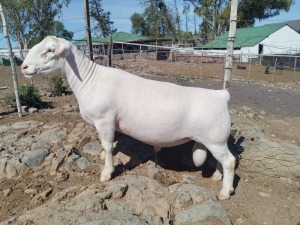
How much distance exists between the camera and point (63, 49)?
13.4 ft

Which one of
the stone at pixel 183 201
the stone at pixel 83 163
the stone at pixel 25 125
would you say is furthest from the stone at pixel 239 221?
the stone at pixel 25 125

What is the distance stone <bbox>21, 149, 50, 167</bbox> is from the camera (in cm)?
499

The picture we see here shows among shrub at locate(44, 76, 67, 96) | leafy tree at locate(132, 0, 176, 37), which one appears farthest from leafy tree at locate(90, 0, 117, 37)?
shrub at locate(44, 76, 67, 96)

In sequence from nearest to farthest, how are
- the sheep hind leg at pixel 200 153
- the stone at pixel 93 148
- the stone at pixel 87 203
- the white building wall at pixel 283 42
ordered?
the stone at pixel 87 203
the sheep hind leg at pixel 200 153
the stone at pixel 93 148
the white building wall at pixel 283 42

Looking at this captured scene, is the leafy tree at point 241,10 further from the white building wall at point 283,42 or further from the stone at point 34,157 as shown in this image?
the stone at point 34,157

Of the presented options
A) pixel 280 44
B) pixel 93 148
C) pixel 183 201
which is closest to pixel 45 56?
pixel 93 148

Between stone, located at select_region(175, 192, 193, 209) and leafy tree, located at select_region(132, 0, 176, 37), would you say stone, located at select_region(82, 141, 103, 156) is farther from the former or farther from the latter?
leafy tree, located at select_region(132, 0, 176, 37)

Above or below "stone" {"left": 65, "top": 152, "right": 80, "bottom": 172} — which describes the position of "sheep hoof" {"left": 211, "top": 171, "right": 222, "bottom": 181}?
below

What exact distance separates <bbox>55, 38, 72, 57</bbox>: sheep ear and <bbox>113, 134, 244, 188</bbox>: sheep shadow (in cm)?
190

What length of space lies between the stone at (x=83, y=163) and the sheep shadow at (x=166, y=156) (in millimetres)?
482

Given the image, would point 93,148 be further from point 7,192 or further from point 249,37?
point 249,37

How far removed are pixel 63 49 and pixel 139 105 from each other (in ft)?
4.15

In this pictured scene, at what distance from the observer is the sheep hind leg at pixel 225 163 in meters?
4.20

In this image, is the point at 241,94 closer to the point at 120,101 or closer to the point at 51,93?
the point at 51,93
